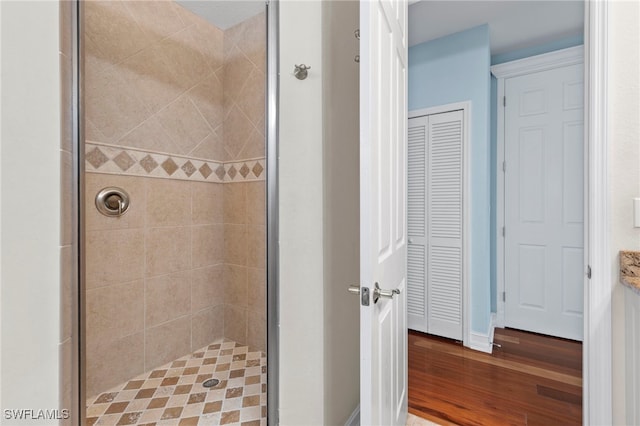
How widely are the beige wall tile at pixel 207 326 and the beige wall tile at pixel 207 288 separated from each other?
46mm

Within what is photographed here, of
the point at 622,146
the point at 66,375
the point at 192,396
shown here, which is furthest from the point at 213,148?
the point at 622,146

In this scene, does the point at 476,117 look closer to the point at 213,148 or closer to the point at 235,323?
the point at 213,148

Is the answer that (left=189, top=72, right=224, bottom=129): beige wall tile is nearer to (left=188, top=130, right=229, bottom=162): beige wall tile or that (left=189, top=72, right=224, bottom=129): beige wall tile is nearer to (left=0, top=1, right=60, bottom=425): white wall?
(left=188, top=130, right=229, bottom=162): beige wall tile

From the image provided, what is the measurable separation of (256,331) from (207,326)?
1.26 ft

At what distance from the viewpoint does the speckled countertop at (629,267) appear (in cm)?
116

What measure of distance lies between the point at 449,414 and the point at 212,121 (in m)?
2.43

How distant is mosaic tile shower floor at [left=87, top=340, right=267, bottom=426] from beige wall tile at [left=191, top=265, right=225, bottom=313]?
0.36 meters

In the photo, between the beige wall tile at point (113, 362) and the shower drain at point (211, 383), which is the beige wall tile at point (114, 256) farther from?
the shower drain at point (211, 383)

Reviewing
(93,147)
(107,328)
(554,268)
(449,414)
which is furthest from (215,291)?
(554,268)

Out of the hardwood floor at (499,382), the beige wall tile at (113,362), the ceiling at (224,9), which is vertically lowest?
the hardwood floor at (499,382)

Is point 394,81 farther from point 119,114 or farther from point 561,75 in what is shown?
point 561,75

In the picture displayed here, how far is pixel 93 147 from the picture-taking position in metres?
1.72

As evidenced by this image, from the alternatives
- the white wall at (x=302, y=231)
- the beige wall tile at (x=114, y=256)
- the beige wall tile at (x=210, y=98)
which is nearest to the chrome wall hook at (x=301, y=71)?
the white wall at (x=302, y=231)

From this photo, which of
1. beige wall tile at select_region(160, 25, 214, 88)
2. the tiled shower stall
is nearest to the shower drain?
the tiled shower stall
